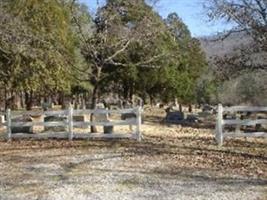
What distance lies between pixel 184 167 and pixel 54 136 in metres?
6.84

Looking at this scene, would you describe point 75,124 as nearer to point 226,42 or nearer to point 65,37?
point 226,42

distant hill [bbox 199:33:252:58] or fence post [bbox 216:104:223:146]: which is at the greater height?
distant hill [bbox 199:33:252:58]

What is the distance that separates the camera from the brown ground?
9.88 m

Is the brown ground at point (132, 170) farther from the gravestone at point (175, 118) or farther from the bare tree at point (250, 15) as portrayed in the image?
the gravestone at point (175, 118)

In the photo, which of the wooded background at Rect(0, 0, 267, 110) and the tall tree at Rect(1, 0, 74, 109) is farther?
the tall tree at Rect(1, 0, 74, 109)

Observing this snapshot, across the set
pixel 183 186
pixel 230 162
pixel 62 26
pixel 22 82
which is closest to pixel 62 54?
pixel 62 26

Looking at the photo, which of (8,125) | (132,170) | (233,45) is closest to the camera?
(132,170)

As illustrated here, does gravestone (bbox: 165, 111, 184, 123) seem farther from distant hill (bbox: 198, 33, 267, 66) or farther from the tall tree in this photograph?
distant hill (bbox: 198, 33, 267, 66)

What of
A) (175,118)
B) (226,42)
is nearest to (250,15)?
(226,42)

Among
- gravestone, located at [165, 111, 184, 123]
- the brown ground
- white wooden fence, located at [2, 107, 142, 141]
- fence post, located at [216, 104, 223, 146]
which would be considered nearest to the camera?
the brown ground

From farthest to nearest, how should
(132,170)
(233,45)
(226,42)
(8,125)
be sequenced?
(233,45) → (226,42) → (8,125) → (132,170)

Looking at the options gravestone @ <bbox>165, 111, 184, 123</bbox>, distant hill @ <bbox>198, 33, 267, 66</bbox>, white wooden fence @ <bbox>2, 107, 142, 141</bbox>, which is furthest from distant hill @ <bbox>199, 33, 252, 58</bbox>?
gravestone @ <bbox>165, 111, 184, 123</bbox>

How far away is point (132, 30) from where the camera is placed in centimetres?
2166

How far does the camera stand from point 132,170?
1223cm
